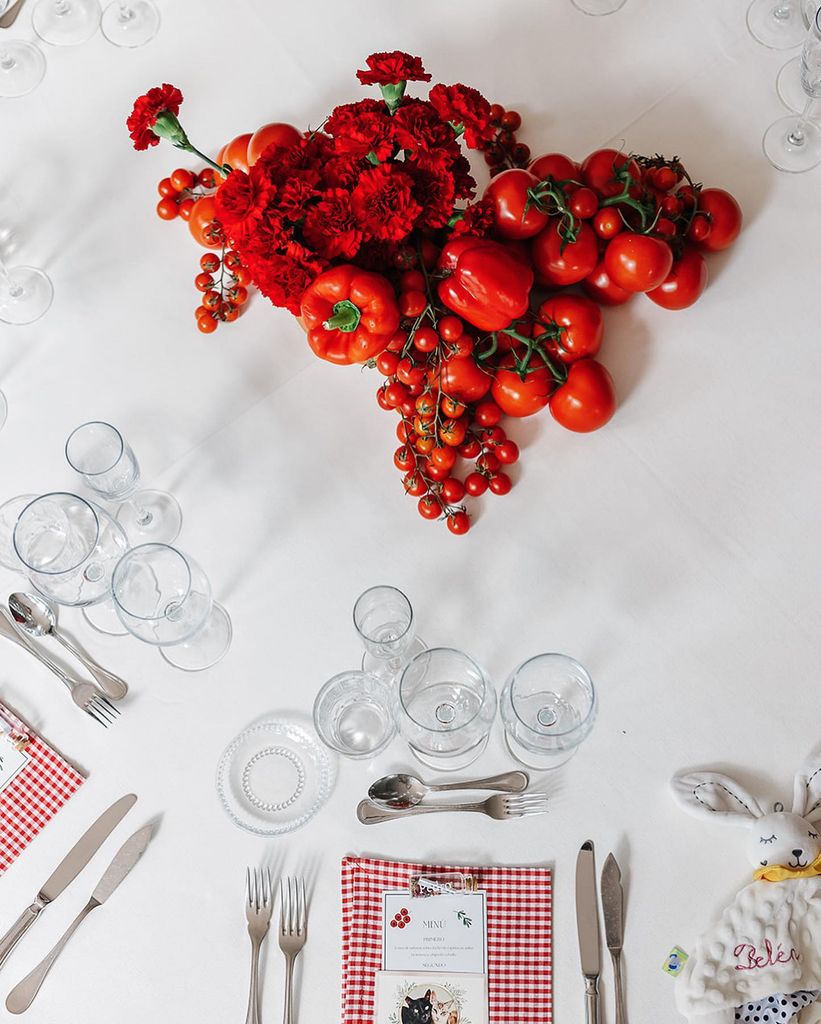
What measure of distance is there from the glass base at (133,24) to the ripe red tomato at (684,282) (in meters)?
0.95

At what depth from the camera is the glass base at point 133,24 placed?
5.40ft

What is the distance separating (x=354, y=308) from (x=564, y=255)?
31 cm

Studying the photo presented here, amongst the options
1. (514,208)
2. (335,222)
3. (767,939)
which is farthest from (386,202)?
(767,939)

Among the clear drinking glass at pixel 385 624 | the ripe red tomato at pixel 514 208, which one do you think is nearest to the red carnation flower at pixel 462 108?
the ripe red tomato at pixel 514 208

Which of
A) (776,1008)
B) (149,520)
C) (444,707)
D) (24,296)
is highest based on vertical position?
(24,296)

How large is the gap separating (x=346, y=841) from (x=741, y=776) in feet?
1.69

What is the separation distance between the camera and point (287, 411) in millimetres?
1454

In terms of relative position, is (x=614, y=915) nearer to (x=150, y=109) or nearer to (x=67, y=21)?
(x=150, y=109)

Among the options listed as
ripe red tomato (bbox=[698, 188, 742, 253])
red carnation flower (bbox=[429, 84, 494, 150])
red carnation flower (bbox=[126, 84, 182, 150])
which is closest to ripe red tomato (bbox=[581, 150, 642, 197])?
ripe red tomato (bbox=[698, 188, 742, 253])

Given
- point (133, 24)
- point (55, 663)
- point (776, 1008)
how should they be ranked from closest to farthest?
1. point (776, 1008)
2. point (55, 663)
3. point (133, 24)

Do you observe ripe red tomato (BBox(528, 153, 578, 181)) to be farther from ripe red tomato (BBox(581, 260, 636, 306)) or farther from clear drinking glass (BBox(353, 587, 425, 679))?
clear drinking glass (BBox(353, 587, 425, 679))

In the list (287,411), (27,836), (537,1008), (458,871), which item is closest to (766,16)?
(287,411)

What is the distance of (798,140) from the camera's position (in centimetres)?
147

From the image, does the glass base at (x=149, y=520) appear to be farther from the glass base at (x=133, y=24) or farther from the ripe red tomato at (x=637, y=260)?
the glass base at (x=133, y=24)
